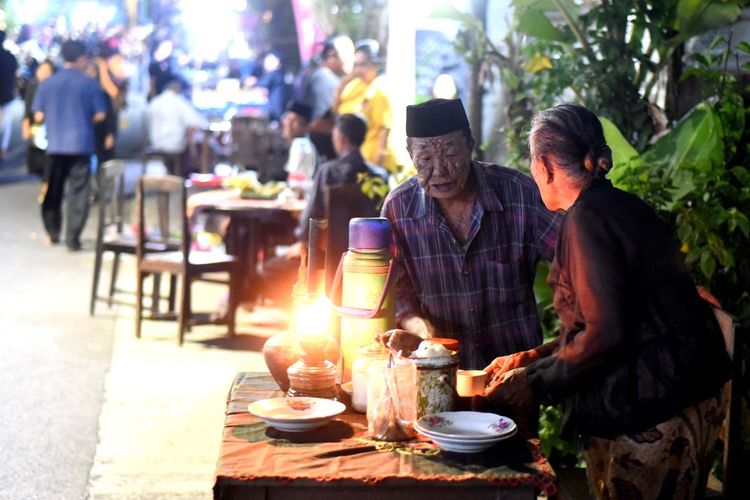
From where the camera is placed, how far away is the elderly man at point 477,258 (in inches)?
163

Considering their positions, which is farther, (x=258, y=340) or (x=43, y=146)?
(x=43, y=146)

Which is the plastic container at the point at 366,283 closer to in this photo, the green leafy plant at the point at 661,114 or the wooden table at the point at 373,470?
the wooden table at the point at 373,470

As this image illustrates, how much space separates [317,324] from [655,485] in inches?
44.4

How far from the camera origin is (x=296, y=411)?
11.0 feet

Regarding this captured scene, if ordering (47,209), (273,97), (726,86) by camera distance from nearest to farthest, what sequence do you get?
(726,86) < (47,209) < (273,97)

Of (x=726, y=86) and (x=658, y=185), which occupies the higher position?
(x=726, y=86)

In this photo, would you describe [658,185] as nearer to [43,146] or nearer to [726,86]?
[726,86]

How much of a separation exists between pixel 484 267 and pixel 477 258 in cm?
4

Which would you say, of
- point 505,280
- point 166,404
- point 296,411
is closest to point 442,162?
point 505,280

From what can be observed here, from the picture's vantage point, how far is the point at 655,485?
128 inches

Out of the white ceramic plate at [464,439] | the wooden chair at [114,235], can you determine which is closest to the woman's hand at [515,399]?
the white ceramic plate at [464,439]

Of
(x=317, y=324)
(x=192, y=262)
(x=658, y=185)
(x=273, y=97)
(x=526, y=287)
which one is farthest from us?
(x=273, y=97)

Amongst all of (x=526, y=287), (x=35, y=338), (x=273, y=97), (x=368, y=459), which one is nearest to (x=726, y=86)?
(x=526, y=287)

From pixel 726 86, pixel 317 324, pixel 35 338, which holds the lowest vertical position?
pixel 35 338
